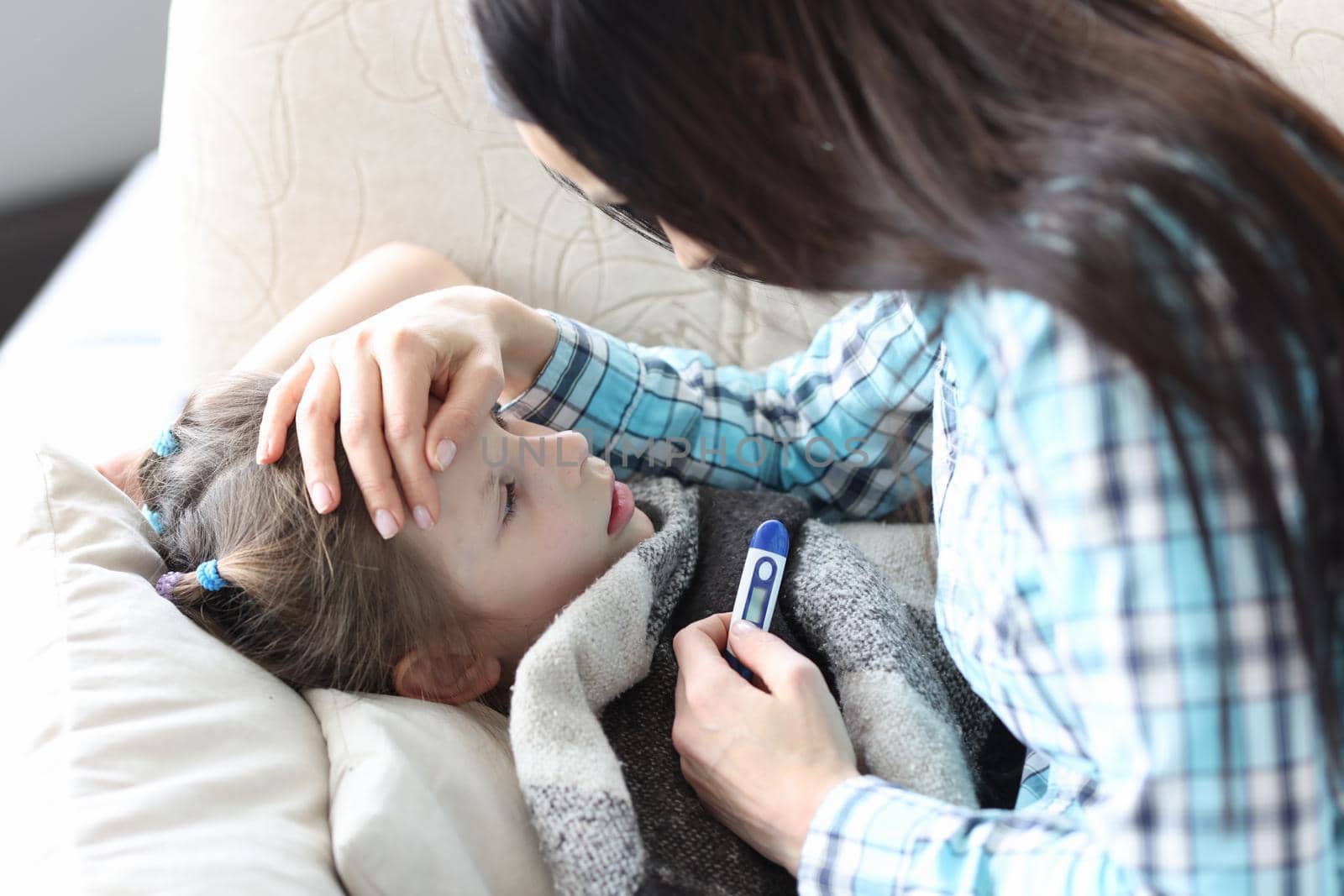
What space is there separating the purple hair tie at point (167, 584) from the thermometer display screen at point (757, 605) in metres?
0.42

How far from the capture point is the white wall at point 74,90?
5.11ft

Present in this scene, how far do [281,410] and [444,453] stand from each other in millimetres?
142

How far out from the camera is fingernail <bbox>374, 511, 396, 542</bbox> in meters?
0.73

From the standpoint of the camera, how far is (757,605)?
80 centimetres

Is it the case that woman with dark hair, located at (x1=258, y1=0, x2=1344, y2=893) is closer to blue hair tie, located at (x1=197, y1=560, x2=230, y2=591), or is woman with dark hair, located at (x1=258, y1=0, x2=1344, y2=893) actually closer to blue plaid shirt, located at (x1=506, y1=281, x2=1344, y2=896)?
blue plaid shirt, located at (x1=506, y1=281, x2=1344, y2=896)

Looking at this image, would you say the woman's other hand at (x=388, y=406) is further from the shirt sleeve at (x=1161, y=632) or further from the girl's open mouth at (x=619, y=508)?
the shirt sleeve at (x=1161, y=632)

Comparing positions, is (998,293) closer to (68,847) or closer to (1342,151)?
(1342,151)

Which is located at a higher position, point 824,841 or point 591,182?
point 591,182

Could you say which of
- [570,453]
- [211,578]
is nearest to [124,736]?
[211,578]

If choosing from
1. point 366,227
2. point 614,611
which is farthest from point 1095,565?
point 366,227

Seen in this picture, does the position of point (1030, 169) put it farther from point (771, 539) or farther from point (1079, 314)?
point (771, 539)

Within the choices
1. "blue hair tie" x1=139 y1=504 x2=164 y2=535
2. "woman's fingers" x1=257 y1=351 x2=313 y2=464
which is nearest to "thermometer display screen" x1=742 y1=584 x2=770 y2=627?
"woman's fingers" x1=257 y1=351 x2=313 y2=464

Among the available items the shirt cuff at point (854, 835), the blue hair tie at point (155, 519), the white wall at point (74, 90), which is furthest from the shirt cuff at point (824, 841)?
the white wall at point (74, 90)

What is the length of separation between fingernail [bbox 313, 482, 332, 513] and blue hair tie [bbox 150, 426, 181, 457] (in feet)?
0.67
